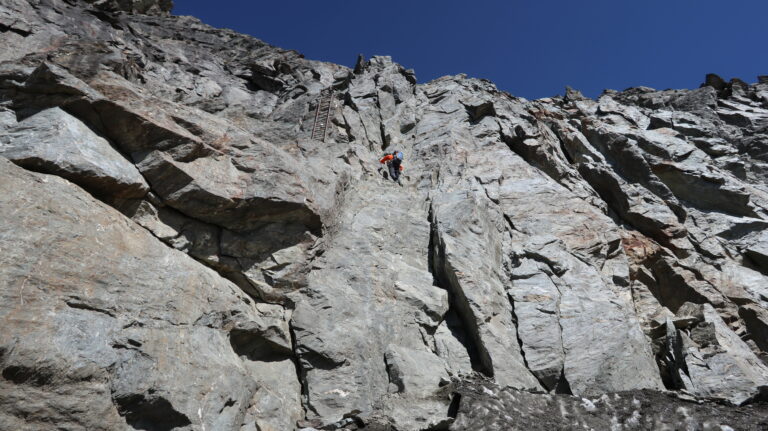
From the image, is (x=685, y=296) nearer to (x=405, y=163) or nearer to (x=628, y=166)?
(x=628, y=166)

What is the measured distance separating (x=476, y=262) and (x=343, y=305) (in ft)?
14.0

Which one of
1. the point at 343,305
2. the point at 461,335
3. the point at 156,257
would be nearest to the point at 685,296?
the point at 461,335

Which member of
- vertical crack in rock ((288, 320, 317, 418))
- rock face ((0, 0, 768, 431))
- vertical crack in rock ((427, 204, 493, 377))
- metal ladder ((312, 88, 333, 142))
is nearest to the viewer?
rock face ((0, 0, 768, 431))

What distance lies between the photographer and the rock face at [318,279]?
8094 mm

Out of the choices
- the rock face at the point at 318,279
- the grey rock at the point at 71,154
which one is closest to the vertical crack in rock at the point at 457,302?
the rock face at the point at 318,279

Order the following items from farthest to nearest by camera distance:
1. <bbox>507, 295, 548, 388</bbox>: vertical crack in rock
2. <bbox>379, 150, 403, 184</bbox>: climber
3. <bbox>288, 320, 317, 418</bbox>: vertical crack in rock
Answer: <bbox>379, 150, 403, 184</bbox>: climber → <bbox>507, 295, 548, 388</bbox>: vertical crack in rock → <bbox>288, 320, 317, 418</bbox>: vertical crack in rock

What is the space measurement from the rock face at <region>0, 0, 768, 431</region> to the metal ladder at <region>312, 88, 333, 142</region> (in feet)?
0.48

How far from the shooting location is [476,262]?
13.9m

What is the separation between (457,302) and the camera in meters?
13.2

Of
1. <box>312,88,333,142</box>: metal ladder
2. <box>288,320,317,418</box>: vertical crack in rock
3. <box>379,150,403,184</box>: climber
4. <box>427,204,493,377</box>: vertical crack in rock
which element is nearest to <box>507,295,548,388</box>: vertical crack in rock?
<box>427,204,493,377</box>: vertical crack in rock

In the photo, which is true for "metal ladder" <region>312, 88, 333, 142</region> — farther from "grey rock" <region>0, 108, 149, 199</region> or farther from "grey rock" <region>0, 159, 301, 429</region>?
"grey rock" <region>0, 159, 301, 429</region>

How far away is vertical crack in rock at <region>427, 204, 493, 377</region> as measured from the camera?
39.5ft

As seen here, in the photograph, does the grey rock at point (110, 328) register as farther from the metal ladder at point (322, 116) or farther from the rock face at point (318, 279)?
the metal ladder at point (322, 116)

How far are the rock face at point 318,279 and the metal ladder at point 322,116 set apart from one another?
0.48ft
